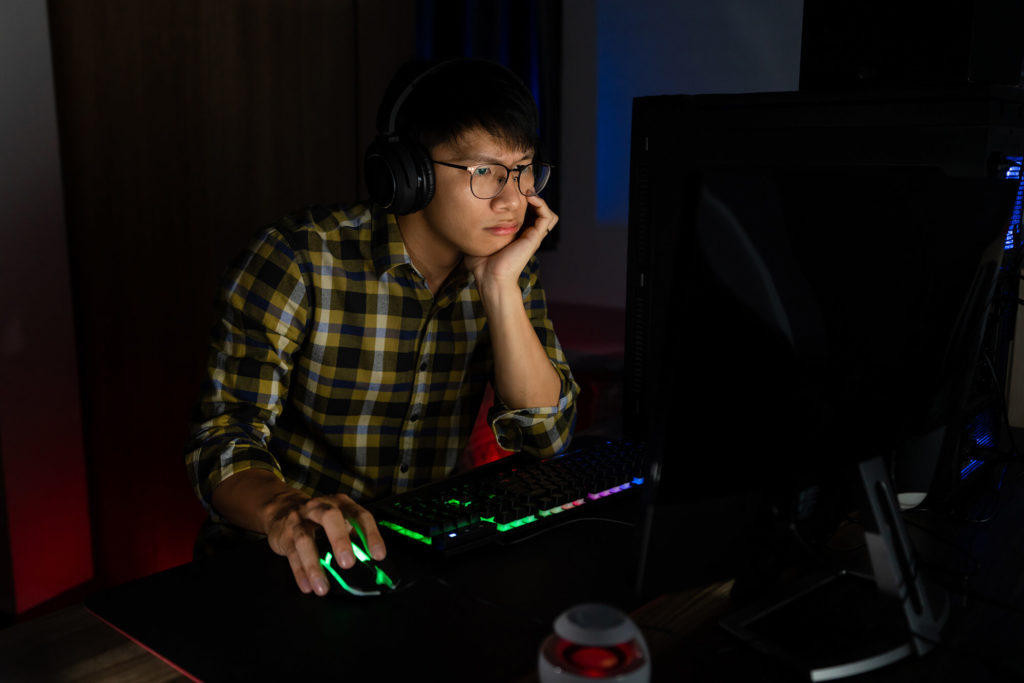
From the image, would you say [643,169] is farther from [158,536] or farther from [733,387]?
[158,536]

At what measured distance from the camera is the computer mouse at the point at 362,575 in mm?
748

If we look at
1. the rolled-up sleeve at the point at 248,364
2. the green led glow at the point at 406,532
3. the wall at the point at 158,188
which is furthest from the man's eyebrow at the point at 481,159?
the wall at the point at 158,188

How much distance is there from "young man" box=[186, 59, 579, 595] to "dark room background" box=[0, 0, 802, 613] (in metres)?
0.89

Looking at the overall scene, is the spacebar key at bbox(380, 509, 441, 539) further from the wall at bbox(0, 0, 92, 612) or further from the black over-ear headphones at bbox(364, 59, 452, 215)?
the wall at bbox(0, 0, 92, 612)

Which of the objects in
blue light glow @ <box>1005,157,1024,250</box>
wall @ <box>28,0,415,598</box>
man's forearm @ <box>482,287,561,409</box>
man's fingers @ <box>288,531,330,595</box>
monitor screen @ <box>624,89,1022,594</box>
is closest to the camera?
monitor screen @ <box>624,89,1022,594</box>

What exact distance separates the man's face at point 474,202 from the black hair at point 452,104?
0.01m

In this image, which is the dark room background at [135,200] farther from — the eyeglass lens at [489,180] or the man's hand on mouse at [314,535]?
the man's hand on mouse at [314,535]

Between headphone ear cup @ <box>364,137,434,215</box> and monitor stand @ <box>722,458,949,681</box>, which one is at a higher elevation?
headphone ear cup @ <box>364,137,434,215</box>

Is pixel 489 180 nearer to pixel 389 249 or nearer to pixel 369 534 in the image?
pixel 389 249

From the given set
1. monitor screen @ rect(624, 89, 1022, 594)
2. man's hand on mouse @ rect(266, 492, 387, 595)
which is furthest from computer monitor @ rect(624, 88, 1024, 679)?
man's hand on mouse @ rect(266, 492, 387, 595)

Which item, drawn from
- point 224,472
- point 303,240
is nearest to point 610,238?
point 303,240

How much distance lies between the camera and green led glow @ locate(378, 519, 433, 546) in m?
0.84

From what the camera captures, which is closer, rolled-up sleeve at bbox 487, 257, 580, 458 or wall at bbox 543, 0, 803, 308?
rolled-up sleeve at bbox 487, 257, 580, 458

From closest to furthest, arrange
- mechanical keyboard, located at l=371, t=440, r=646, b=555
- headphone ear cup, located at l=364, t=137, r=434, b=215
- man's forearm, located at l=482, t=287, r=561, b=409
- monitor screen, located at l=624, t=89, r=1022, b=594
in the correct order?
monitor screen, located at l=624, t=89, r=1022, b=594, mechanical keyboard, located at l=371, t=440, r=646, b=555, headphone ear cup, located at l=364, t=137, r=434, b=215, man's forearm, located at l=482, t=287, r=561, b=409
